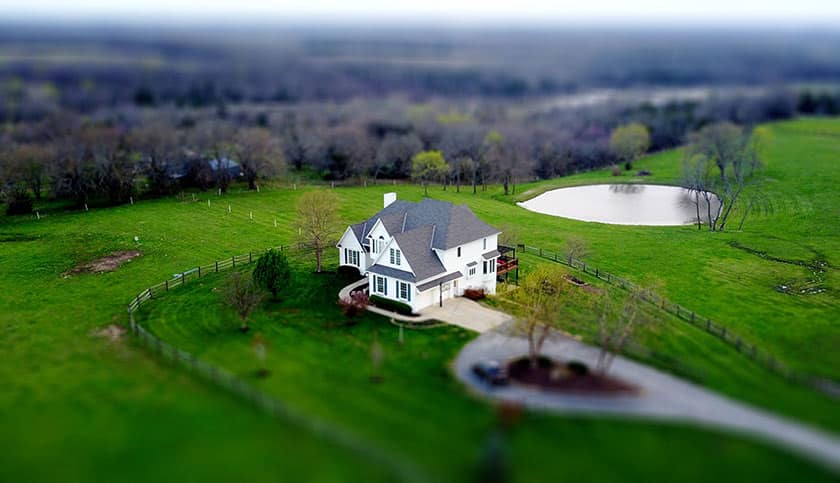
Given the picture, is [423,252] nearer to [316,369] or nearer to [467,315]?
[467,315]

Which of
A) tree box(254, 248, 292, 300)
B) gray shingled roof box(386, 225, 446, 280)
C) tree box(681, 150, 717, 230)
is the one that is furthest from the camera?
tree box(681, 150, 717, 230)

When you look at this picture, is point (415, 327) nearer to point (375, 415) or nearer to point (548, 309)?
point (548, 309)

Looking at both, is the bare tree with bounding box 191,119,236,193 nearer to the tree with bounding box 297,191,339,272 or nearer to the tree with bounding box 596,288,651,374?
the tree with bounding box 297,191,339,272

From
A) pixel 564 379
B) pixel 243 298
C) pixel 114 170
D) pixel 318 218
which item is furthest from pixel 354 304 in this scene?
pixel 114 170

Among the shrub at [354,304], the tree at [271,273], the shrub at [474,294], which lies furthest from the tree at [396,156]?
the shrub at [354,304]

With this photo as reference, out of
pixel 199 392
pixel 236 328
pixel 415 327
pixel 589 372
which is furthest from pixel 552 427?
pixel 236 328

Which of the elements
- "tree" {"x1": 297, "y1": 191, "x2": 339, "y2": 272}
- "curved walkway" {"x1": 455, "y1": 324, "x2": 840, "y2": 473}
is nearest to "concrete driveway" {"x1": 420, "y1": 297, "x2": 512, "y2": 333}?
"curved walkway" {"x1": 455, "y1": 324, "x2": 840, "y2": 473}

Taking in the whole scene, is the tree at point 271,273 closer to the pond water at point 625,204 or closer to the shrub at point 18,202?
the pond water at point 625,204
